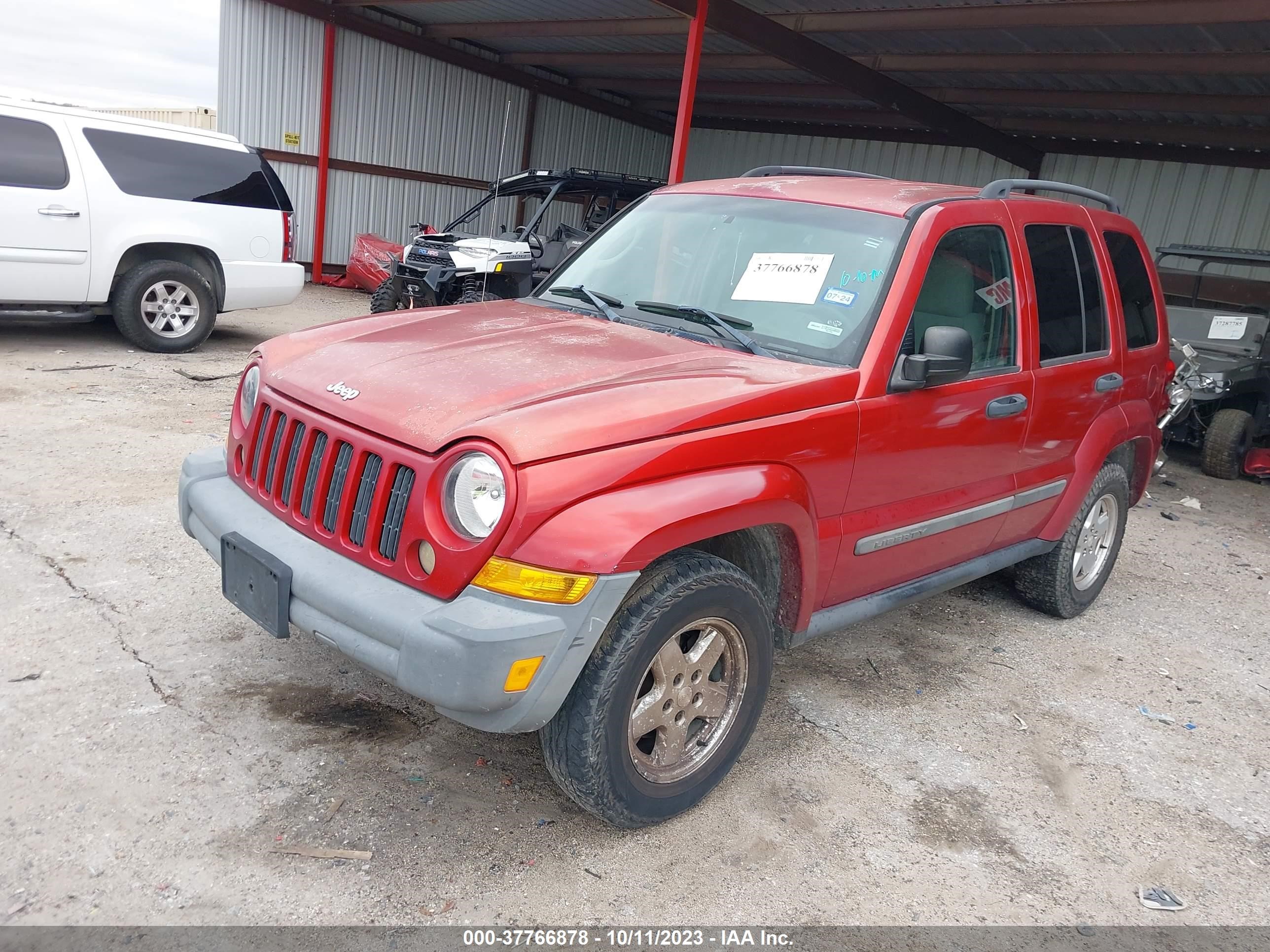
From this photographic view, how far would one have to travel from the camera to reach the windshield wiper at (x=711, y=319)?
10.3 feet

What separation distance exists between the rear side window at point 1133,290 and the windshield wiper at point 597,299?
238 cm

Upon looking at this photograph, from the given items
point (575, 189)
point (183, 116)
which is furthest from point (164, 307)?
point (183, 116)

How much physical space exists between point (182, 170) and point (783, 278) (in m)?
6.90

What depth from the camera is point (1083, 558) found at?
4.76 meters

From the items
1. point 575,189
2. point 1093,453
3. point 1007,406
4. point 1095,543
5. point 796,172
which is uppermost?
point 796,172

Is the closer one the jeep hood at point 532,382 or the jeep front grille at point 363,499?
the jeep hood at point 532,382

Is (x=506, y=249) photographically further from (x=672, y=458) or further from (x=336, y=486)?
(x=672, y=458)

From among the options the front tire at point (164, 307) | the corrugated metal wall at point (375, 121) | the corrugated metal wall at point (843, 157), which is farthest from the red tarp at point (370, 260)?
the corrugated metal wall at point (843, 157)

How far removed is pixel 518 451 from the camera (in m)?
2.29

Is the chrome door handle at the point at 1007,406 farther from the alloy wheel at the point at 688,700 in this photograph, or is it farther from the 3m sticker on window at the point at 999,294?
the alloy wheel at the point at 688,700

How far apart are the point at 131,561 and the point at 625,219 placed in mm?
2594

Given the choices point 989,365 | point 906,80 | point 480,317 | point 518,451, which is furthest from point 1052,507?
point 906,80

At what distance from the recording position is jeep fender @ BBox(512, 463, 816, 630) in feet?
7.52

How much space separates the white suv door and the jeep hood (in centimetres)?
563
